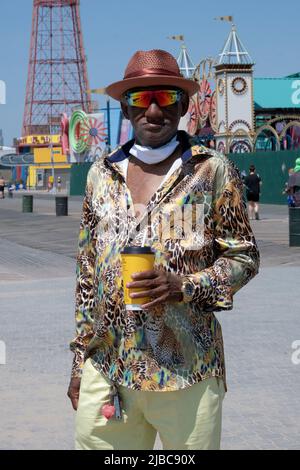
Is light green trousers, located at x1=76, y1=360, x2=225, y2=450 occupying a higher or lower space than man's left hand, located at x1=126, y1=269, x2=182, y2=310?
lower

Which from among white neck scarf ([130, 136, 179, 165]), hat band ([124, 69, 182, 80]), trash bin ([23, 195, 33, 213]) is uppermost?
hat band ([124, 69, 182, 80])

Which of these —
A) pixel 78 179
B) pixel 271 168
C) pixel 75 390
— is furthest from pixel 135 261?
pixel 78 179

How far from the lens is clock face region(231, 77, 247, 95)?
45.8m

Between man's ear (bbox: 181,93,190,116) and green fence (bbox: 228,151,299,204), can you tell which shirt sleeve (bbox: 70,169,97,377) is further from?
green fence (bbox: 228,151,299,204)

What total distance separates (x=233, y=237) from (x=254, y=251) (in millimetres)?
94

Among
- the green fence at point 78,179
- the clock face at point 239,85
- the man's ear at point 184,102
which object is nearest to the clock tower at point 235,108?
the clock face at point 239,85

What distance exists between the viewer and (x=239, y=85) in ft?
151

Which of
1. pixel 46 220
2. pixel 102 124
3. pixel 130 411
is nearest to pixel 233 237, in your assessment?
pixel 130 411

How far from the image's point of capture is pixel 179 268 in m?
3.31

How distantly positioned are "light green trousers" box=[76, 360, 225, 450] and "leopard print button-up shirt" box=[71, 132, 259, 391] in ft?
0.15

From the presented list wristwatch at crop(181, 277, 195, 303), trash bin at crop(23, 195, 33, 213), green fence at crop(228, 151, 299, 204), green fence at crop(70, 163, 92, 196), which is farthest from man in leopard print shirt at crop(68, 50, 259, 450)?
green fence at crop(70, 163, 92, 196)

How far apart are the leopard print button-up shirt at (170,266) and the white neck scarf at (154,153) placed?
0.05 meters

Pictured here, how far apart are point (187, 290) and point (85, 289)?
469 mm

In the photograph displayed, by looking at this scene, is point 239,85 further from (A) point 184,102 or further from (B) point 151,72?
(B) point 151,72
